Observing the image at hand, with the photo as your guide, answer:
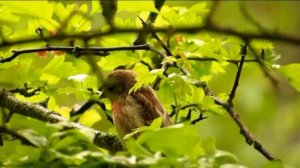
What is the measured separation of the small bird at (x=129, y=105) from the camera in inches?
173

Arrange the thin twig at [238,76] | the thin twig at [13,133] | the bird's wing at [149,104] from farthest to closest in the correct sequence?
1. the bird's wing at [149,104]
2. the thin twig at [238,76]
3. the thin twig at [13,133]

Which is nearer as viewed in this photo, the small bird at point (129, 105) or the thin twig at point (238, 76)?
the thin twig at point (238, 76)

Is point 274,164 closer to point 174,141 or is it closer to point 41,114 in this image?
point 174,141

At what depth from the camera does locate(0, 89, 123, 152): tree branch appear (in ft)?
12.4

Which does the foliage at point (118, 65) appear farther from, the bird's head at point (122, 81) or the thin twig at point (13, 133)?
the bird's head at point (122, 81)

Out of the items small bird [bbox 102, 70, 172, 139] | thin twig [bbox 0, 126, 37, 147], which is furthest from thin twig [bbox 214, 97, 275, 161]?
thin twig [bbox 0, 126, 37, 147]

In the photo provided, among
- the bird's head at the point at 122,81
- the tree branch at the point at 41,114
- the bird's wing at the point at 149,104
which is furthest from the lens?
the bird's head at the point at 122,81

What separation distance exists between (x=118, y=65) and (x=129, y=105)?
0.68 m

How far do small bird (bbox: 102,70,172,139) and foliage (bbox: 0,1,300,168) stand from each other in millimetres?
108

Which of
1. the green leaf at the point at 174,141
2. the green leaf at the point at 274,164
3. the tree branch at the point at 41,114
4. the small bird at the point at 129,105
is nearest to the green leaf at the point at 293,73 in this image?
the small bird at the point at 129,105

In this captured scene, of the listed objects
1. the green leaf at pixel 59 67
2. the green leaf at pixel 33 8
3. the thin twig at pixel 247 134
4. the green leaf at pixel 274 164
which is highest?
the green leaf at pixel 33 8

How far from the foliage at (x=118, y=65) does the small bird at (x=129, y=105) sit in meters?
0.11

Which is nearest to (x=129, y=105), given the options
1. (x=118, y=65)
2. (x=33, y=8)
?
(x=118, y=65)

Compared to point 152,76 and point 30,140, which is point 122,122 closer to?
point 152,76
